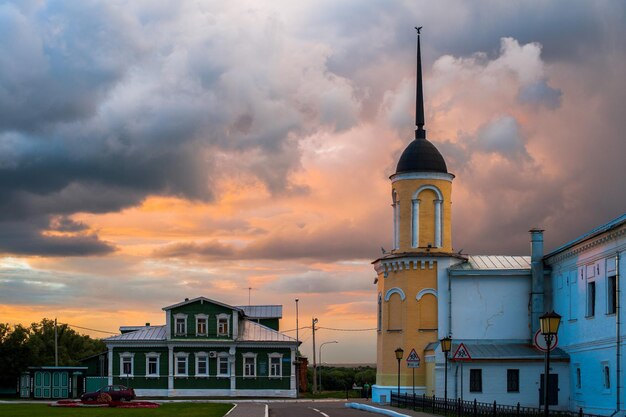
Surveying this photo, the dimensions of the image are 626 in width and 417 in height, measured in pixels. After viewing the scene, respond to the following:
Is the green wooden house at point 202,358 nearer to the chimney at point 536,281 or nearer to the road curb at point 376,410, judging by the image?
the road curb at point 376,410

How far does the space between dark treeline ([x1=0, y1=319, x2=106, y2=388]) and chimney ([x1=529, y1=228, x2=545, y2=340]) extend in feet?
134

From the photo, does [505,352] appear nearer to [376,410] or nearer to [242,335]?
[376,410]

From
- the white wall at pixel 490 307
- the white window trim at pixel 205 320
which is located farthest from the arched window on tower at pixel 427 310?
the white window trim at pixel 205 320

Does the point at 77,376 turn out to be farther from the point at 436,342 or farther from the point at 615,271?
the point at 615,271

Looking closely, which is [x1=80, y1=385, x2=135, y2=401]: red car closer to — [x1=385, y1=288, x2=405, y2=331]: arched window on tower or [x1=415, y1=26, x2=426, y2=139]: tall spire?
[x1=385, y1=288, x2=405, y2=331]: arched window on tower

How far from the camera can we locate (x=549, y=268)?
165ft

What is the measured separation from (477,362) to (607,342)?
916cm

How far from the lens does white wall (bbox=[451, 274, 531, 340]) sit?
169 feet

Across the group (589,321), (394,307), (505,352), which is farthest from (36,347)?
(589,321)

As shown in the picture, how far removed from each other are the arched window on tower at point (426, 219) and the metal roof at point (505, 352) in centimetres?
582

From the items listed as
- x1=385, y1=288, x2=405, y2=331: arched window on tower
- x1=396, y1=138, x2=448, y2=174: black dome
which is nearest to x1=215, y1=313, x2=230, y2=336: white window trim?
x1=385, y1=288, x2=405, y2=331: arched window on tower

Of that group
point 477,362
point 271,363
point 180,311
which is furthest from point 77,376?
point 477,362

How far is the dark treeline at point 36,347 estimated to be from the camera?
7438 cm

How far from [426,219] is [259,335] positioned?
21.0m
